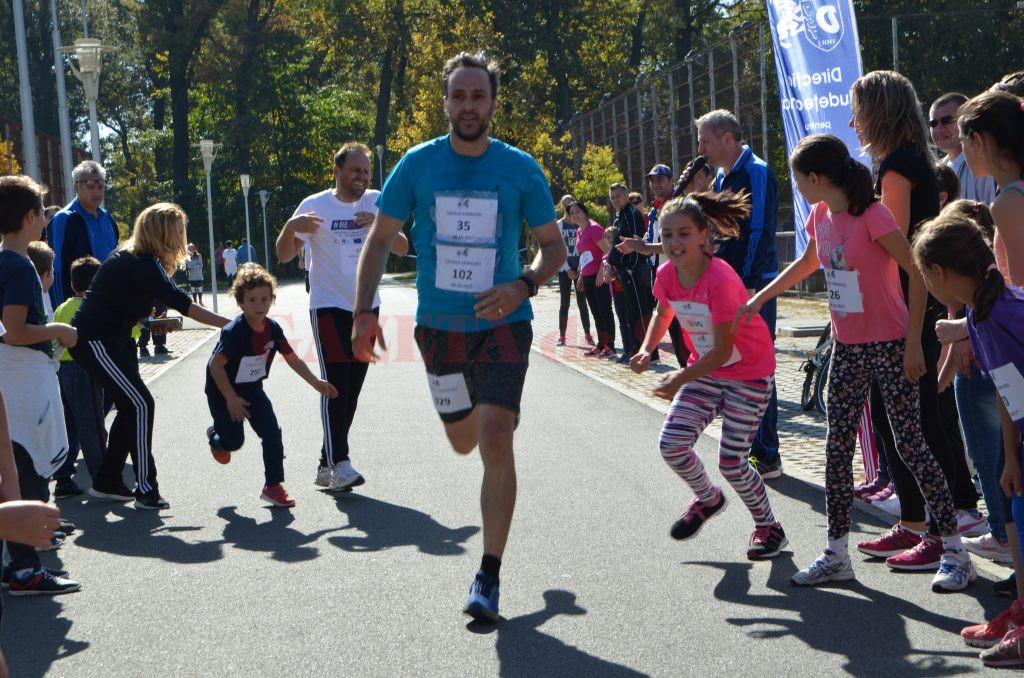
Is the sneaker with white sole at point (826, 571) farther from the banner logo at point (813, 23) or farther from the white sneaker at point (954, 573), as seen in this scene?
the banner logo at point (813, 23)

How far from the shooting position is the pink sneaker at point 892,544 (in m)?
5.76

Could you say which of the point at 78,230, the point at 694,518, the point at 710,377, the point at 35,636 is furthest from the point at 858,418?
the point at 78,230

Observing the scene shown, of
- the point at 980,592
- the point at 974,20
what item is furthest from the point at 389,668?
the point at 974,20

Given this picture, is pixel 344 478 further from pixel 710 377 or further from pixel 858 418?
pixel 858 418

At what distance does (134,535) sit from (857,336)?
3.79 meters

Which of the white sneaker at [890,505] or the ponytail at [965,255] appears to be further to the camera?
the white sneaker at [890,505]

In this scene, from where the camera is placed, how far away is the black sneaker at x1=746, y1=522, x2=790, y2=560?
5.81 meters

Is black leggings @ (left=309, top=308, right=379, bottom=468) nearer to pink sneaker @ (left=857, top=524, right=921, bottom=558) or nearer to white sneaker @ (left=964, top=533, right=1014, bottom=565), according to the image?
pink sneaker @ (left=857, top=524, right=921, bottom=558)

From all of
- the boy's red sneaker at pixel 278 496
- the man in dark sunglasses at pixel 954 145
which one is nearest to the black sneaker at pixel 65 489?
the boy's red sneaker at pixel 278 496

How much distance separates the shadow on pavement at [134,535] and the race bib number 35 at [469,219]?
2096mm

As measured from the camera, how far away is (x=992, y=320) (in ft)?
13.8

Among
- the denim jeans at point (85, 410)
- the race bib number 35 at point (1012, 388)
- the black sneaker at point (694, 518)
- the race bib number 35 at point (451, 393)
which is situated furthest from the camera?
the denim jeans at point (85, 410)

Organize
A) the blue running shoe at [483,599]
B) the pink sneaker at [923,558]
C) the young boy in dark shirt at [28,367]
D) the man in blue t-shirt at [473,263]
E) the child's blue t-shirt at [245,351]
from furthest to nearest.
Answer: the child's blue t-shirt at [245,351]
the young boy in dark shirt at [28,367]
the pink sneaker at [923,558]
the man in blue t-shirt at [473,263]
the blue running shoe at [483,599]

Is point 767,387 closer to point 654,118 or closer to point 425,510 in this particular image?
point 425,510
